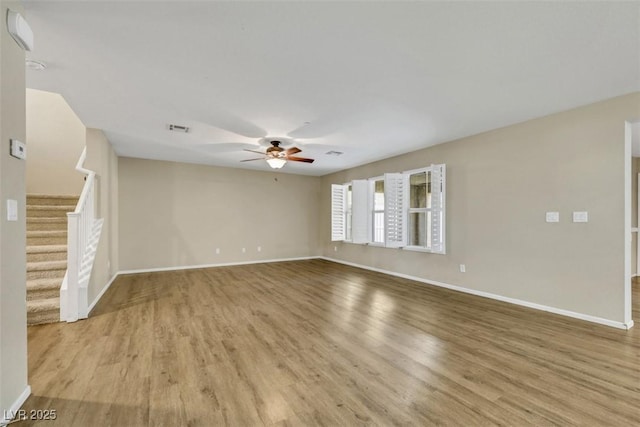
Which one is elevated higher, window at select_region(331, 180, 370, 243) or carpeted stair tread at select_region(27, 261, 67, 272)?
window at select_region(331, 180, 370, 243)

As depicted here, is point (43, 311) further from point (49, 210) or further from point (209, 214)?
point (209, 214)

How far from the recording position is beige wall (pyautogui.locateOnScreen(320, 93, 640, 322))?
3.06 m

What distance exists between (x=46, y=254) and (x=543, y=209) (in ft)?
21.5

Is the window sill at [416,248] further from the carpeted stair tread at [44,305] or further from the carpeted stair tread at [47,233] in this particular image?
the carpeted stair tread at [47,233]

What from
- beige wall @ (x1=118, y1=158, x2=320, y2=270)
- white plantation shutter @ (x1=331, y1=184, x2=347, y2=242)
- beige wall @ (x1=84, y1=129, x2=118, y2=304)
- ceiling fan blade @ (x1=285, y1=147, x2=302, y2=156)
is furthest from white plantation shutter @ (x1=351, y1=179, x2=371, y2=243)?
beige wall @ (x1=84, y1=129, x2=118, y2=304)

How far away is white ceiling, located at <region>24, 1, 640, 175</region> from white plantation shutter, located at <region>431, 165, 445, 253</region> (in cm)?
95

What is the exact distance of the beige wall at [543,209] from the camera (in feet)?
10.1

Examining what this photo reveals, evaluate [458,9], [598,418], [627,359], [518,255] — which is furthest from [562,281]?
[458,9]

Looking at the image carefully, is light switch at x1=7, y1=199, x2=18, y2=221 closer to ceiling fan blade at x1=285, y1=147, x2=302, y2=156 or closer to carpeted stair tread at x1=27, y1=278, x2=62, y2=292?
carpeted stair tread at x1=27, y1=278, x2=62, y2=292

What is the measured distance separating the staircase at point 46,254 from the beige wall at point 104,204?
371mm

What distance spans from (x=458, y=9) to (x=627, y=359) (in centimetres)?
314

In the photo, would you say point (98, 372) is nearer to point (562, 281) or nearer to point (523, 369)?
point (523, 369)

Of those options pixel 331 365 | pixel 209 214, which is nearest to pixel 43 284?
pixel 331 365

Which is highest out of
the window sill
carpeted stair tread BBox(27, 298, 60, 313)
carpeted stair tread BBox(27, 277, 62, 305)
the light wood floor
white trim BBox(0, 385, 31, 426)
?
the window sill
